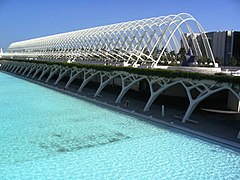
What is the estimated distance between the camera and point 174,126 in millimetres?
19188

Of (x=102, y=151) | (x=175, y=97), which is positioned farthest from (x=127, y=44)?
(x=102, y=151)

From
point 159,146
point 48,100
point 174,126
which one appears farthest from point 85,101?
point 159,146

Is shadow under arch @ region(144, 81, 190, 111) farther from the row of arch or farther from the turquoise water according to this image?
the turquoise water

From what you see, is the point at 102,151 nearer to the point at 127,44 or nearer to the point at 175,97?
the point at 175,97

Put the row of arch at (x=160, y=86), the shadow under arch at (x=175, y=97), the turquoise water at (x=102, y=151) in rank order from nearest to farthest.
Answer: the turquoise water at (x=102, y=151), the row of arch at (x=160, y=86), the shadow under arch at (x=175, y=97)

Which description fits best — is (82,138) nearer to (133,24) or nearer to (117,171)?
(117,171)

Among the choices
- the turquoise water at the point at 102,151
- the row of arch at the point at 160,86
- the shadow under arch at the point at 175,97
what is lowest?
the turquoise water at the point at 102,151

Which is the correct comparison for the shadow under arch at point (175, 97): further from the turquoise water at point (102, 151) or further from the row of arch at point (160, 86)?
the turquoise water at point (102, 151)

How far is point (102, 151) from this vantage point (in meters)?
14.9

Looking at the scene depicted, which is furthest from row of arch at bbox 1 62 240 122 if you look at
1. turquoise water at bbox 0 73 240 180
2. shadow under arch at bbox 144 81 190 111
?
turquoise water at bbox 0 73 240 180

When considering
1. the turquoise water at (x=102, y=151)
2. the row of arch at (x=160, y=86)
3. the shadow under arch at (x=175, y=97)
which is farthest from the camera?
the shadow under arch at (x=175, y=97)

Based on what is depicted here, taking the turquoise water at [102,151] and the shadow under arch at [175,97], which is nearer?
the turquoise water at [102,151]

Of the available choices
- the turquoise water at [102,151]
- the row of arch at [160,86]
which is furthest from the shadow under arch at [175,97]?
the turquoise water at [102,151]

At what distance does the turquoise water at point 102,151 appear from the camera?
1227cm
